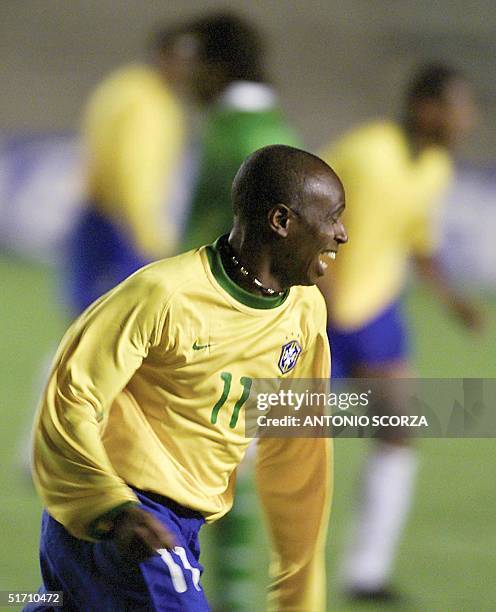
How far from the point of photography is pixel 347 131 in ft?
11.3

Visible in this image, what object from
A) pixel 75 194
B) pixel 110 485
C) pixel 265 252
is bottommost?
pixel 110 485

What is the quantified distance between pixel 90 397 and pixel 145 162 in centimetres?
127

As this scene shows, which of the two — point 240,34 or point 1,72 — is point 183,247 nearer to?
point 240,34

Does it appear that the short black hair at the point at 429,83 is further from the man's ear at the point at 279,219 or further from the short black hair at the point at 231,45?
the man's ear at the point at 279,219

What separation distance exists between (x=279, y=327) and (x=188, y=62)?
104cm

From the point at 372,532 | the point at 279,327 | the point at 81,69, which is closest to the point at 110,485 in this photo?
the point at 279,327

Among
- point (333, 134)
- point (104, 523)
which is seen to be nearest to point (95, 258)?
point (333, 134)

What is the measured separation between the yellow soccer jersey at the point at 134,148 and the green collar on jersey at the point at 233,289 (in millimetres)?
962

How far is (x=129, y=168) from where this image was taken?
11.0ft

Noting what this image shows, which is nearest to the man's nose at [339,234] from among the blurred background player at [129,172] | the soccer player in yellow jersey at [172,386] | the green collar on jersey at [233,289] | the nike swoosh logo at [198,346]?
the soccer player in yellow jersey at [172,386]

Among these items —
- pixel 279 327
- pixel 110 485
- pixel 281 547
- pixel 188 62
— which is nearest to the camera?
pixel 110 485

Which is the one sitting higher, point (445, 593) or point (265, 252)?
point (265, 252)

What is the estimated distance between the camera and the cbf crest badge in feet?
7.72

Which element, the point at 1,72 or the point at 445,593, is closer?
the point at 445,593
